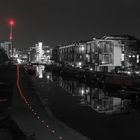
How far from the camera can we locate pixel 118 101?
56.7 m

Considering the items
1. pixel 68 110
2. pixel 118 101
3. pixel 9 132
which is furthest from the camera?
pixel 118 101

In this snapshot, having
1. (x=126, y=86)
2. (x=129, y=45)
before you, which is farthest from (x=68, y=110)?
(x=129, y=45)

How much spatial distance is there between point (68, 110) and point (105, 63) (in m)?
106

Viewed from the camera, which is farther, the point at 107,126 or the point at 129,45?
the point at 129,45

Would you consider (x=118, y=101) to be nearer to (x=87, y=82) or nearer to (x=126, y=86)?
(x=126, y=86)

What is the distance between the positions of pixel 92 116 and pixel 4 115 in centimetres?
1341

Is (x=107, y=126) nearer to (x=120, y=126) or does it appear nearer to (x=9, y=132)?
(x=120, y=126)

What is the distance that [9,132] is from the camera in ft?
76.6

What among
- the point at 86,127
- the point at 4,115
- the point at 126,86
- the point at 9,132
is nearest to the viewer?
the point at 9,132

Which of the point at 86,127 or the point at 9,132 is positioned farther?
the point at 86,127

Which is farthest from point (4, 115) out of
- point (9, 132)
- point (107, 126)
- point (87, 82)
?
point (87, 82)

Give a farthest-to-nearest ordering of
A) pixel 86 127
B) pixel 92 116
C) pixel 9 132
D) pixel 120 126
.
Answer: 1. pixel 92 116
2. pixel 120 126
3. pixel 86 127
4. pixel 9 132

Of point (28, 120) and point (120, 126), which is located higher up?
point (28, 120)

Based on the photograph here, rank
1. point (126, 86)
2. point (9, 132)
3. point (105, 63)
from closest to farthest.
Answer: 1. point (9, 132)
2. point (126, 86)
3. point (105, 63)
